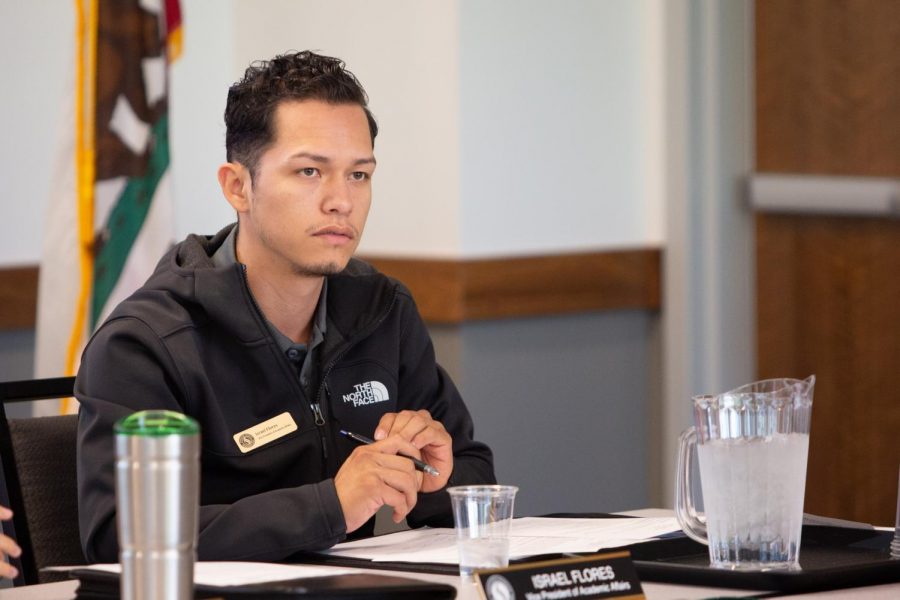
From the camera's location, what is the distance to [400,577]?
4.66ft

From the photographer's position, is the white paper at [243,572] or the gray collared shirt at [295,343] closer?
the white paper at [243,572]

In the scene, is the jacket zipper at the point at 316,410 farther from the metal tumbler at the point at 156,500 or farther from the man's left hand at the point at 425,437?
the metal tumbler at the point at 156,500

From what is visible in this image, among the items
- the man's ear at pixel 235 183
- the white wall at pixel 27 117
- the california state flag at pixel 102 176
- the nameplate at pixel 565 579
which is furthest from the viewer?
the white wall at pixel 27 117

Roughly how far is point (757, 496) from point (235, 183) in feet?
3.20

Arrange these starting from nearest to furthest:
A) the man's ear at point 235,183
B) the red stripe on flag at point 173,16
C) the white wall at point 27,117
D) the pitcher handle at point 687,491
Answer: the pitcher handle at point 687,491 < the man's ear at point 235,183 < the red stripe on flag at point 173,16 < the white wall at point 27,117

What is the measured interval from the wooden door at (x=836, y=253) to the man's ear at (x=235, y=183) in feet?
6.50

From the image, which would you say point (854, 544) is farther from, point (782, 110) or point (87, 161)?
point (782, 110)

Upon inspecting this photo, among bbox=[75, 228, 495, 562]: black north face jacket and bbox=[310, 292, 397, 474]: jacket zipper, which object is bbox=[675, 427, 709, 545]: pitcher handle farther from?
bbox=[310, 292, 397, 474]: jacket zipper

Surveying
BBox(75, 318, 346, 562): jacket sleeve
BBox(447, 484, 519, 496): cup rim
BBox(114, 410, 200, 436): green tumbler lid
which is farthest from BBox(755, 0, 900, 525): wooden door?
BBox(114, 410, 200, 436): green tumbler lid

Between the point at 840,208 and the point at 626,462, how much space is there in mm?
906

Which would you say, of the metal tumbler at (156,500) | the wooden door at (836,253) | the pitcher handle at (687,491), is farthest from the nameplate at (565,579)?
the wooden door at (836,253)

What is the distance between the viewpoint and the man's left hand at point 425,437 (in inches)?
73.5

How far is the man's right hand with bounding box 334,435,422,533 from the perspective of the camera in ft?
5.69

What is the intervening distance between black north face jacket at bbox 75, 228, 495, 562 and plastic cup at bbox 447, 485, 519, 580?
9.8 inches
